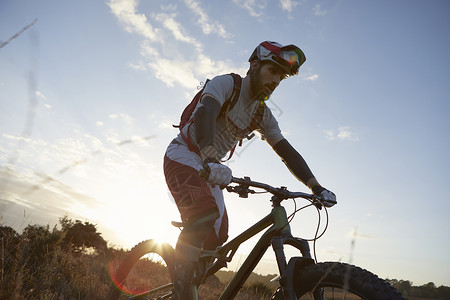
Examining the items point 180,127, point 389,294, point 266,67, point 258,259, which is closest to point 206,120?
point 180,127

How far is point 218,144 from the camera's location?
347 cm

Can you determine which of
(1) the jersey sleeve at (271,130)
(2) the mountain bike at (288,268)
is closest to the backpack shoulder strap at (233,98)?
(1) the jersey sleeve at (271,130)

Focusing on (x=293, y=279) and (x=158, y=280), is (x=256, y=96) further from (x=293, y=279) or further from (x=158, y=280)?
(x=158, y=280)

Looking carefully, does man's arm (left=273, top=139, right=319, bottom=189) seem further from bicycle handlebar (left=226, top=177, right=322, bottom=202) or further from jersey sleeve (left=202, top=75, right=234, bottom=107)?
jersey sleeve (left=202, top=75, right=234, bottom=107)

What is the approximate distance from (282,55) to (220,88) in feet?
2.38

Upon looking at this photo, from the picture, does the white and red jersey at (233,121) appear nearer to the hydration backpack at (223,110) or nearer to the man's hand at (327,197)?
the hydration backpack at (223,110)

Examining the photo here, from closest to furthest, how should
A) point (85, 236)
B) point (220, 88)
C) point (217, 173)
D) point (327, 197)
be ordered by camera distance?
point (217, 173) → point (327, 197) → point (220, 88) → point (85, 236)

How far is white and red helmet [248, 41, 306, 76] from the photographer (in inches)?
123

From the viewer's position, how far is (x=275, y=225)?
2383mm

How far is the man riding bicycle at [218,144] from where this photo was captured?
2.64 meters

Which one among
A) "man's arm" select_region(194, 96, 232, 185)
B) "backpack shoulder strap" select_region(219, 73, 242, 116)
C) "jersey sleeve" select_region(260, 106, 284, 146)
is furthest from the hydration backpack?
"man's arm" select_region(194, 96, 232, 185)

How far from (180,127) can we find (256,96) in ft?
3.03

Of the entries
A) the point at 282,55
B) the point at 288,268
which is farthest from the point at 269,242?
the point at 282,55

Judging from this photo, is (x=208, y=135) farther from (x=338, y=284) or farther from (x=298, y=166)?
(x=338, y=284)
